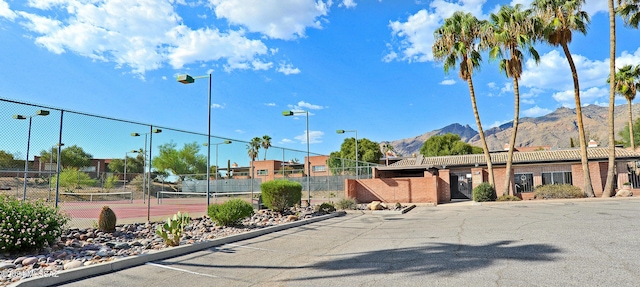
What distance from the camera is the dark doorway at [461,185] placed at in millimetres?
35000

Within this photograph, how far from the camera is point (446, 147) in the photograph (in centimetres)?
7206

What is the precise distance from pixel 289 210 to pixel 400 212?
20.4ft

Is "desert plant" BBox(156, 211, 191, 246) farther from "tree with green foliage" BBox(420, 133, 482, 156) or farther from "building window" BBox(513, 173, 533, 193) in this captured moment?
"tree with green foliage" BBox(420, 133, 482, 156)

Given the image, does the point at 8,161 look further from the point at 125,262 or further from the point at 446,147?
the point at 446,147

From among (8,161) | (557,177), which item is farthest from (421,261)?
(557,177)

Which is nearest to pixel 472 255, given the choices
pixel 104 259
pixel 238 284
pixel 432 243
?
pixel 432 243

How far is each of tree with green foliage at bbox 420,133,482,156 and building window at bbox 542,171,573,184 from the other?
37.7 m

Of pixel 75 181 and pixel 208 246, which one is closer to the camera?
pixel 208 246

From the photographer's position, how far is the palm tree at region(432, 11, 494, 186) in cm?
2984

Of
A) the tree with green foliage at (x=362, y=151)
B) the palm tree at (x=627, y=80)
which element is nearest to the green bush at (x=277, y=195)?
the palm tree at (x=627, y=80)

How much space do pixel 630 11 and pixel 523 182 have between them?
552 inches

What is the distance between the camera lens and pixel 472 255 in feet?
27.9

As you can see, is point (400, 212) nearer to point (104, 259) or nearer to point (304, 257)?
point (304, 257)

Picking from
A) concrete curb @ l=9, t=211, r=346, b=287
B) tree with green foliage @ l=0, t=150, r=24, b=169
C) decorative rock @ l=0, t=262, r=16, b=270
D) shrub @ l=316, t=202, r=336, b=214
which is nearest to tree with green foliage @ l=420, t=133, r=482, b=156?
shrub @ l=316, t=202, r=336, b=214
